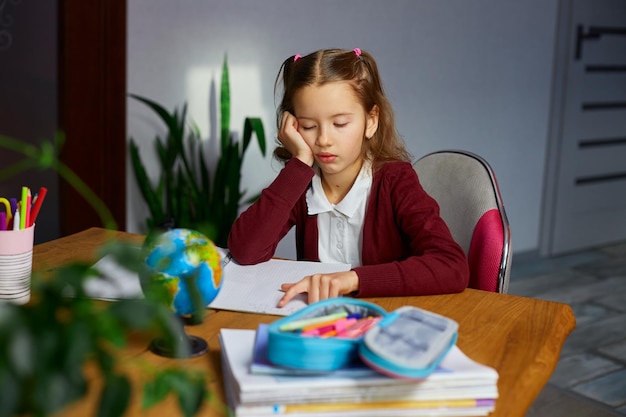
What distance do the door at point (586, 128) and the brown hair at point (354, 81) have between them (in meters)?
2.80

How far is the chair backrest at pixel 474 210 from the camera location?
158 cm

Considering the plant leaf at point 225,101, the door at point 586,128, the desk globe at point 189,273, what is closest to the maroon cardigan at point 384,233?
the desk globe at point 189,273

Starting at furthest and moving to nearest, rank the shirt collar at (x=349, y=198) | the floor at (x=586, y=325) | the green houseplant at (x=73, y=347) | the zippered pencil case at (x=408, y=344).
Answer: the floor at (x=586, y=325)
the shirt collar at (x=349, y=198)
the zippered pencil case at (x=408, y=344)
the green houseplant at (x=73, y=347)

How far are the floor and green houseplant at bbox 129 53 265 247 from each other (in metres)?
1.29

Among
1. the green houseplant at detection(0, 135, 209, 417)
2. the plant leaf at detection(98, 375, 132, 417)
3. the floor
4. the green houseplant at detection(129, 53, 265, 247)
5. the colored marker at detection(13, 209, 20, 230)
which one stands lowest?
the floor

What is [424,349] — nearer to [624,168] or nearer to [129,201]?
[129,201]

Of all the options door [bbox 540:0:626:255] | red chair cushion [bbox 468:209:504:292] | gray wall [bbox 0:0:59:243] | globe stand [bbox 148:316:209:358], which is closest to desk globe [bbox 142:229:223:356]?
globe stand [bbox 148:316:209:358]

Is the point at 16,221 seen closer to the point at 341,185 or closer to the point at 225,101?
the point at 341,185

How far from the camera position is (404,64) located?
3.61 m

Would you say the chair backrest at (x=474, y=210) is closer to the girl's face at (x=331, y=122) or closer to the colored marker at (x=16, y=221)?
the girl's face at (x=331, y=122)

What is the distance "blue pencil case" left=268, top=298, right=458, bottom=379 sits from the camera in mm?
810

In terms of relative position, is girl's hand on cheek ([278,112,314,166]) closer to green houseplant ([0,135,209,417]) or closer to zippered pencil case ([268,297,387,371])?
zippered pencil case ([268,297,387,371])

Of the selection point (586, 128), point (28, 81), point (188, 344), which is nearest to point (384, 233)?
point (188, 344)

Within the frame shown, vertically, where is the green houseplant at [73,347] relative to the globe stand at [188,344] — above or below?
above
